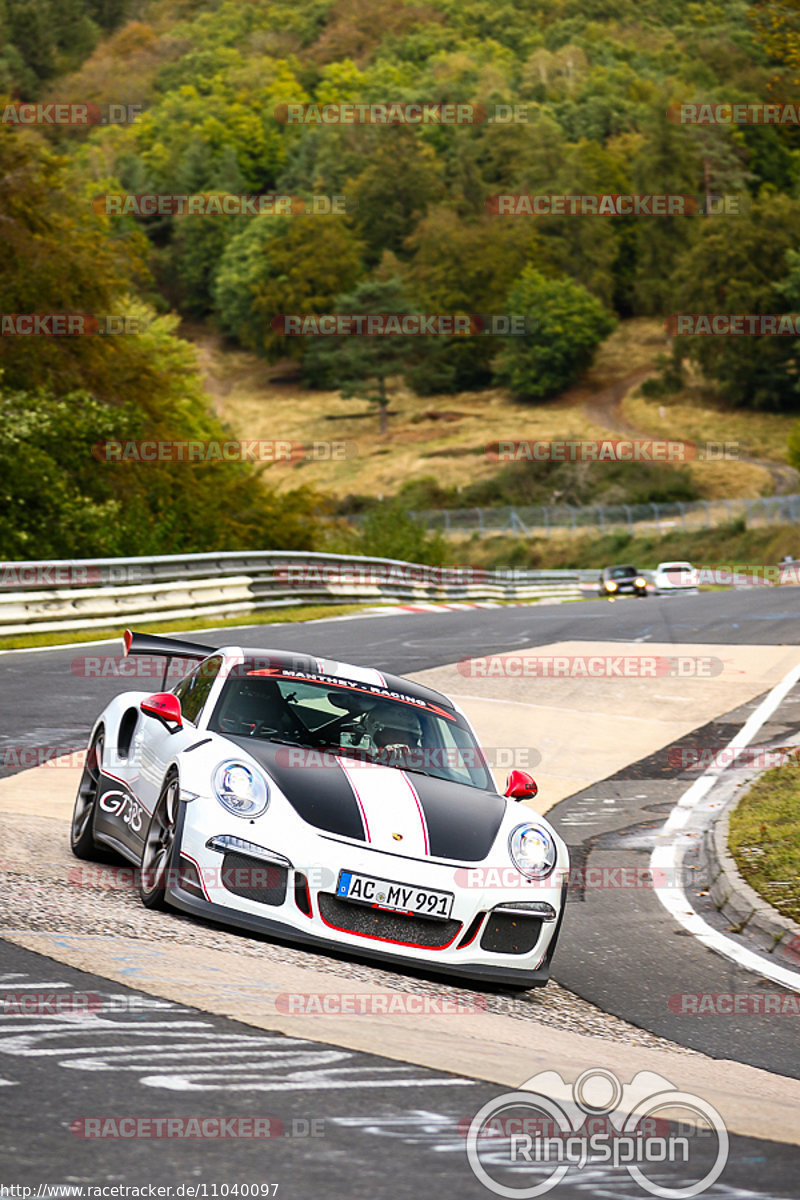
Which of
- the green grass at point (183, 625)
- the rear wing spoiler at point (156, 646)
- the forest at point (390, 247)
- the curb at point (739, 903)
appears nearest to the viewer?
the curb at point (739, 903)

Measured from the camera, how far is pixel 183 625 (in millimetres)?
23969

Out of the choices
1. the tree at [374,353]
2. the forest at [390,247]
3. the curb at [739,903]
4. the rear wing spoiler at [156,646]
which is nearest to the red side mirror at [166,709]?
the rear wing spoiler at [156,646]

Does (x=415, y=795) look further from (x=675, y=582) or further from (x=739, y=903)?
(x=675, y=582)

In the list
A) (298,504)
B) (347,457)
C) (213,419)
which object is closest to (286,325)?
(347,457)

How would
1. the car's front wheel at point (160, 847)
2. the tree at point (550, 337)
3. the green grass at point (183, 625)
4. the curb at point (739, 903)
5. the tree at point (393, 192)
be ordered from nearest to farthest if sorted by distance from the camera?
the car's front wheel at point (160, 847), the curb at point (739, 903), the green grass at point (183, 625), the tree at point (550, 337), the tree at point (393, 192)

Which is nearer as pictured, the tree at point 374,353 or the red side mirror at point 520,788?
the red side mirror at point 520,788

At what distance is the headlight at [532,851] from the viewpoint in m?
7.09

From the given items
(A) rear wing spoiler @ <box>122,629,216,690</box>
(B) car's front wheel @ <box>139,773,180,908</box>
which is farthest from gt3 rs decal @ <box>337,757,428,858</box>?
(A) rear wing spoiler @ <box>122,629,216,690</box>

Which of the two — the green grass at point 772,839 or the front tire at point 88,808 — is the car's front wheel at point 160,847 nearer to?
the front tire at point 88,808

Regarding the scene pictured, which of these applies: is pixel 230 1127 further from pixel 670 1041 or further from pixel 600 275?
pixel 600 275

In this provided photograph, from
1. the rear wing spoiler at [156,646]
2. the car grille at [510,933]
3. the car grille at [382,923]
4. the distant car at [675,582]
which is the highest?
the rear wing spoiler at [156,646]

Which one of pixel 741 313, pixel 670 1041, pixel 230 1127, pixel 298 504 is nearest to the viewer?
pixel 230 1127

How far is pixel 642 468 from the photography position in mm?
100250

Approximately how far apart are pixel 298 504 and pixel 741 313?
2885 inches
